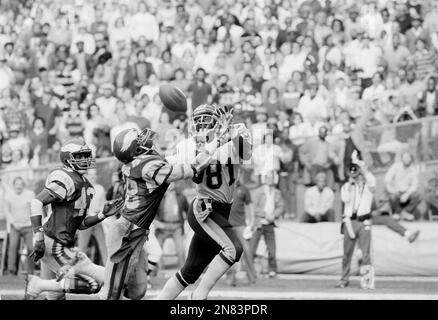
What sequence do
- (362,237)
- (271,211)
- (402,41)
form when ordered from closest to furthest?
(362,237)
(271,211)
(402,41)

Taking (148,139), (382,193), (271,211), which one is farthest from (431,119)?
(148,139)

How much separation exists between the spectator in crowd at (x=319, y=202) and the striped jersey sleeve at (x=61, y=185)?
548 cm

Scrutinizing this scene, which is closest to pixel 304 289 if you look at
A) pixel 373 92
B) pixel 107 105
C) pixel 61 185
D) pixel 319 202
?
pixel 319 202

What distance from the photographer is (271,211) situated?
1426 cm

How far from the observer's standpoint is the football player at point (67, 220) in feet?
31.1

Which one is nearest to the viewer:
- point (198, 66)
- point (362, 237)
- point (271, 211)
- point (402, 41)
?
point (362, 237)

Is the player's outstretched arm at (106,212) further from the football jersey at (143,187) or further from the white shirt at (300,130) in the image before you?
the white shirt at (300,130)

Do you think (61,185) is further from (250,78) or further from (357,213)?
(250,78)

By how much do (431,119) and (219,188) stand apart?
215 inches

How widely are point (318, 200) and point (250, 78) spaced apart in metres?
2.67

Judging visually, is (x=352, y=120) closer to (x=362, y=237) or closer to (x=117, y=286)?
(x=362, y=237)

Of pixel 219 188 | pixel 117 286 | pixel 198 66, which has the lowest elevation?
pixel 117 286

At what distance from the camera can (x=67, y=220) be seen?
31.6 ft

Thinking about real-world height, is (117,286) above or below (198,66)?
below
